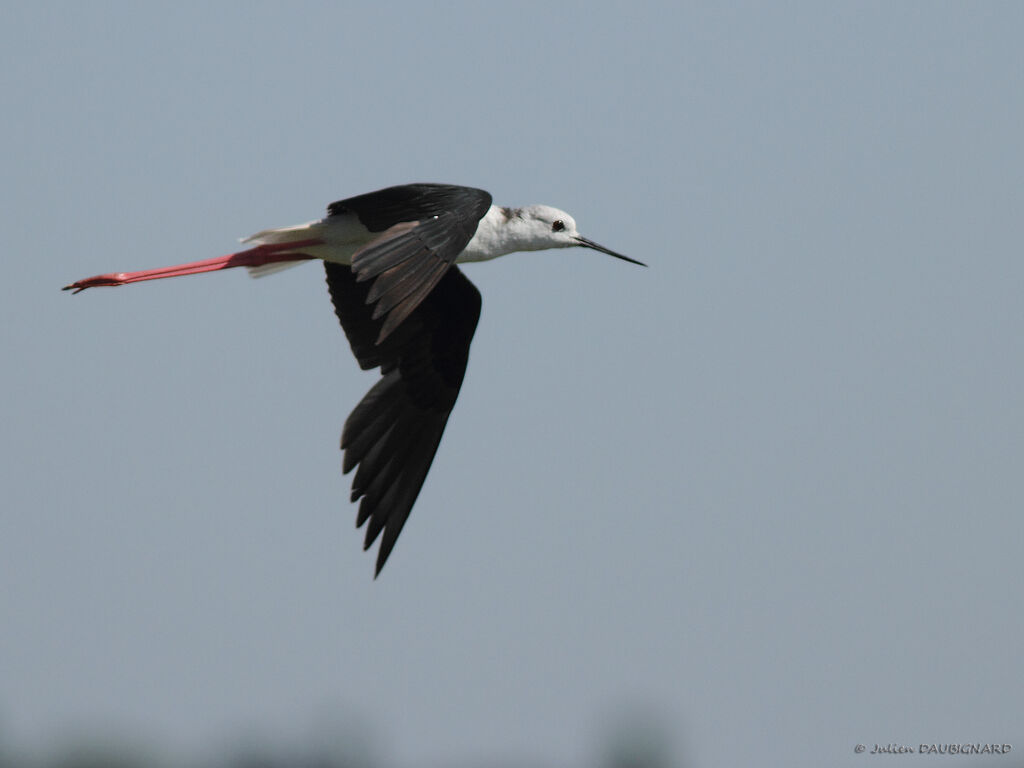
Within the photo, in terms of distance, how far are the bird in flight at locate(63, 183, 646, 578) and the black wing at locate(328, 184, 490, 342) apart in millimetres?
282

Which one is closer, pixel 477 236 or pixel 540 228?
pixel 477 236

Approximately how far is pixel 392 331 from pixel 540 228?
4.49ft

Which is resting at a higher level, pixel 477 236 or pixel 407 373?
pixel 477 236

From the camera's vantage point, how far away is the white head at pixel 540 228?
1140 centimetres

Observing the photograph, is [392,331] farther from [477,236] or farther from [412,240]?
[412,240]

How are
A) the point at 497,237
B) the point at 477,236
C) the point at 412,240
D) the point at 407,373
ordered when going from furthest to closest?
the point at 407,373
the point at 497,237
the point at 477,236
the point at 412,240

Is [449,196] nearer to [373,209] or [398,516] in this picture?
[373,209]

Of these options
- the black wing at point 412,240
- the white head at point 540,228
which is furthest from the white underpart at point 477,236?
the black wing at point 412,240

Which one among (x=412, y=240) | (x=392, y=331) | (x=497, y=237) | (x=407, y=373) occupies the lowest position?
(x=407, y=373)

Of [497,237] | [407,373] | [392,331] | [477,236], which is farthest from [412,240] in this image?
[407,373]

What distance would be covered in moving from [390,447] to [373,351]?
2.12ft

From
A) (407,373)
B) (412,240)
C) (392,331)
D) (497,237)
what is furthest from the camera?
(407,373)

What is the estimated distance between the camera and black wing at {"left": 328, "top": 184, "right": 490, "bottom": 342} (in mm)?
9023

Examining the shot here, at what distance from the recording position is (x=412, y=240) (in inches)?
368
